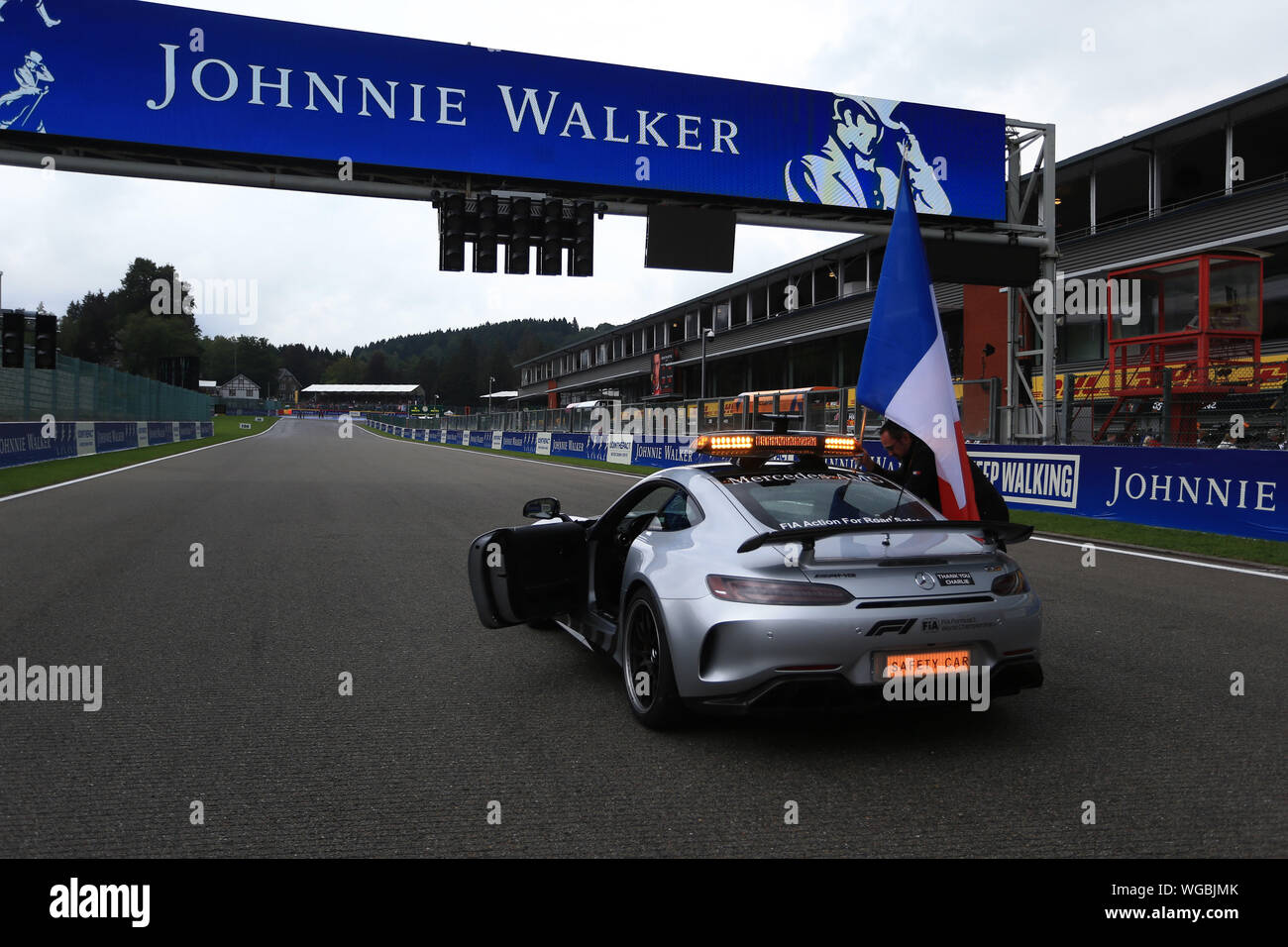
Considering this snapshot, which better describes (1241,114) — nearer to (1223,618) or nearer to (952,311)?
(952,311)

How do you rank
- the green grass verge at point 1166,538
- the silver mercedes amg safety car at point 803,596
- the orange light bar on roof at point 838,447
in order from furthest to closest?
the green grass verge at point 1166,538, the orange light bar on roof at point 838,447, the silver mercedes amg safety car at point 803,596

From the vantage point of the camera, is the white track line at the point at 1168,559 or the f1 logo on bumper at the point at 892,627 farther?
the white track line at the point at 1168,559

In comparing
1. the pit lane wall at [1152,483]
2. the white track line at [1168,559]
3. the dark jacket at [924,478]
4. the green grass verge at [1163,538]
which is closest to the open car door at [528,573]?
the dark jacket at [924,478]

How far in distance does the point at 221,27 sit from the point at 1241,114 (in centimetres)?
2247

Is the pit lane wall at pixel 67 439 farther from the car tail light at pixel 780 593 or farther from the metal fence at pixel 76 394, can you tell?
the car tail light at pixel 780 593

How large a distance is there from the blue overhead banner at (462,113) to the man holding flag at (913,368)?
27.7 ft

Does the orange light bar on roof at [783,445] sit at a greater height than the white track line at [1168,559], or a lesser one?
greater

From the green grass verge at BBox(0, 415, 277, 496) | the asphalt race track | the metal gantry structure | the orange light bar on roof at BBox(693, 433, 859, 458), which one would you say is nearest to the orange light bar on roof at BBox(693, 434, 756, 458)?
the orange light bar on roof at BBox(693, 433, 859, 458)

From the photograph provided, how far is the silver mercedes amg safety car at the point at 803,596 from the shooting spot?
3588 millimetres

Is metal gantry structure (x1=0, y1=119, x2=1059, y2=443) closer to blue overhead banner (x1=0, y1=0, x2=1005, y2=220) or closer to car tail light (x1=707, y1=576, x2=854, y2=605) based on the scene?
blue overhead banner (x1=0, y1=0, x2=1005, y2=220)

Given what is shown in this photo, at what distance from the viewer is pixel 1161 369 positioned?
45.7 ft

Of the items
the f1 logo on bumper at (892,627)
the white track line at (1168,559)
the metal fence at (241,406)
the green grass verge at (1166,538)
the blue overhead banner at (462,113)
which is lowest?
the white track line at (1168,559)

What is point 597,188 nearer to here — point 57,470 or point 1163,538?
point 1163,538
